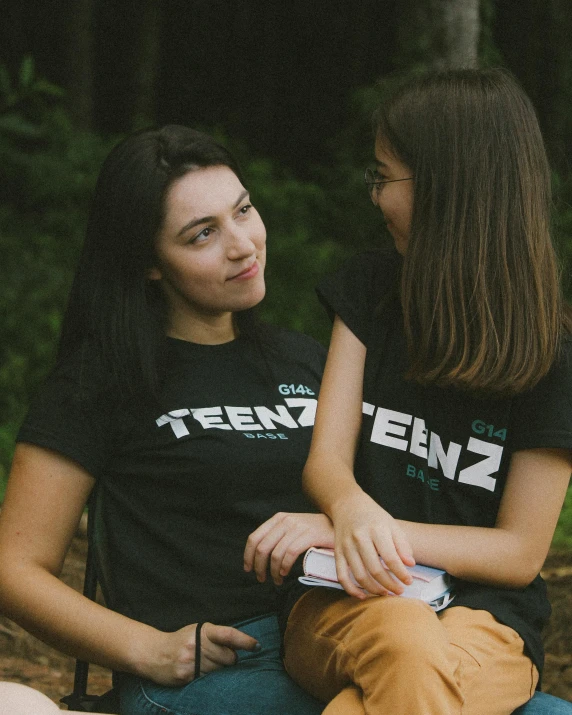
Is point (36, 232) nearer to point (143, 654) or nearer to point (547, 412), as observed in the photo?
point (143, 654)

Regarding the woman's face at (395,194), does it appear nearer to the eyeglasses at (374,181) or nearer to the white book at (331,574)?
the eyeglasses at (374,181)

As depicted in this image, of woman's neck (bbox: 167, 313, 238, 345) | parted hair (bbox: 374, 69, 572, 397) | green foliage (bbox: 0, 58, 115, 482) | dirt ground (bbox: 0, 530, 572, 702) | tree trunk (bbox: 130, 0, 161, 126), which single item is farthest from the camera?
tree trunk (bbox: 130, 0, 161, 126)

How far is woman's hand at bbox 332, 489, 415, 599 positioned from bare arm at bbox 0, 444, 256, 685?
20.8 inches

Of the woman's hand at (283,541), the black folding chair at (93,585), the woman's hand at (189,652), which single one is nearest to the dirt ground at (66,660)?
the black folding chair at (93,585)

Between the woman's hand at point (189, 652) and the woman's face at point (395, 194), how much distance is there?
2.97ft

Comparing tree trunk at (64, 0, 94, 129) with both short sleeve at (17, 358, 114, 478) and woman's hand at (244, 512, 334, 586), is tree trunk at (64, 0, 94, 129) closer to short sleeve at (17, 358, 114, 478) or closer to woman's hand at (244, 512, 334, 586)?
short sleeve at (17, 358, 114, 478)

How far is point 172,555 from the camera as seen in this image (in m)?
2.45

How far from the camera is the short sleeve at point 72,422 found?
232 cm

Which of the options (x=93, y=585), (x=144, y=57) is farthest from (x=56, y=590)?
(x=144, y=57)

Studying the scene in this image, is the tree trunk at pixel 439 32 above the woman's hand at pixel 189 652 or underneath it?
above

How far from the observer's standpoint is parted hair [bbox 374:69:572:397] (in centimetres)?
201

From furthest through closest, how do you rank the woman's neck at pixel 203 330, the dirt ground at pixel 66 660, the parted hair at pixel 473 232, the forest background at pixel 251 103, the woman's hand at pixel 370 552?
the forest background at pixel 251 103, the dirt ground at pixel 66 660, the woman's neck at pixel 203 330, the parted hair at pixel 473 232, the woman's hand at pixel 370 552

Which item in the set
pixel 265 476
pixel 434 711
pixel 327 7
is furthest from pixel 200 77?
pixel 434 711

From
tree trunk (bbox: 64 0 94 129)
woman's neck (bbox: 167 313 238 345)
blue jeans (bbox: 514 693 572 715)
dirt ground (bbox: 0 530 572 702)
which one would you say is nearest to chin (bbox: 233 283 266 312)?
woman's neck (bbox: 167 313 238 345)
